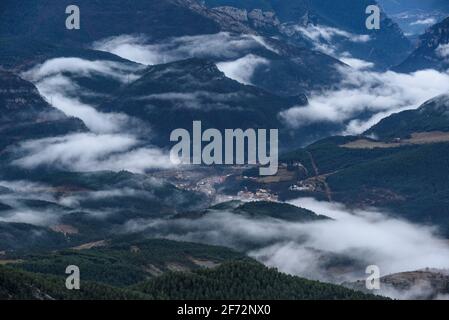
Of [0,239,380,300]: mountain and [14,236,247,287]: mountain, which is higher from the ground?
[14,236,247,287]: mountain

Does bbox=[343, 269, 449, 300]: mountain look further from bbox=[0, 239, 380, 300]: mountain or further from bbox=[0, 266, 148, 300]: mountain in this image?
bbox=[0, 266, 148, 300]: mountain

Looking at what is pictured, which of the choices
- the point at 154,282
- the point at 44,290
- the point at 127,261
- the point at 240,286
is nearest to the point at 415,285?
the point at 127,261

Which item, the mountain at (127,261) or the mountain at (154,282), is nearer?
the mountain at (154,282)

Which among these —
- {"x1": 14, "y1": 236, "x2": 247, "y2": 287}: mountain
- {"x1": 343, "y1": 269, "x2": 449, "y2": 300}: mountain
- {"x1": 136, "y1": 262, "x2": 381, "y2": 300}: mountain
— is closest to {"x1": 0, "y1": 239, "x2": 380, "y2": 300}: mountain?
{"x1": 136, "y1": 262, "x2": 381, "y2": 300}: mountain

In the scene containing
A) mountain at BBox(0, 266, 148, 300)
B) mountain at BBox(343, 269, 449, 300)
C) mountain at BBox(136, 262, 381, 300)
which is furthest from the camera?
mountain at BBox(343, 269, 449, 300)

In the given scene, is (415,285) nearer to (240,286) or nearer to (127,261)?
(127,261)

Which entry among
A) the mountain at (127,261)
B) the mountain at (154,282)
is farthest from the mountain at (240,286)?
the mountain at (127,261)

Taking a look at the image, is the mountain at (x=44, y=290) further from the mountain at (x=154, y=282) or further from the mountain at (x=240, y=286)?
the mountain at (x=240, y=286)

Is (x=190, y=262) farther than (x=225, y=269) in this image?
Yes

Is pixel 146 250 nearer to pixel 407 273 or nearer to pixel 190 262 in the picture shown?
pixel 190 262
